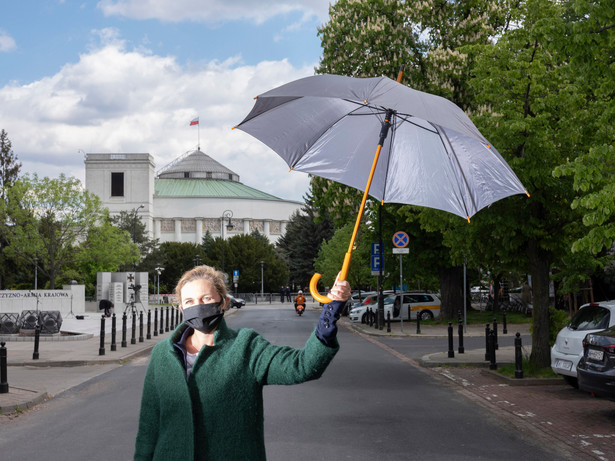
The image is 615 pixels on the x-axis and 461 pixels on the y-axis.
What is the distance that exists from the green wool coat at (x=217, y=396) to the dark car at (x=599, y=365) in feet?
24.1

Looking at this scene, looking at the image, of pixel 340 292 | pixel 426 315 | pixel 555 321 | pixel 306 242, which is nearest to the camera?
pixel 340 292

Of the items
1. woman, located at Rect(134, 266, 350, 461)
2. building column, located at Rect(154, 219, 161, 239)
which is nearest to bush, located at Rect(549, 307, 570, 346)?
woman, located at Rect(134, 266, 350, 461)

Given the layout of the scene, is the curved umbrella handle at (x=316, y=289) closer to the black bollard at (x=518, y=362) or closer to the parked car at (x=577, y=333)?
the parked car at (x=577, y=333)

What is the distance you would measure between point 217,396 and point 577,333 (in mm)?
9992

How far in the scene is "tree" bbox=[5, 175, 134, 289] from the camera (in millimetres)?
55906

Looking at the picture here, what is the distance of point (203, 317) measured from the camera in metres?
3.30

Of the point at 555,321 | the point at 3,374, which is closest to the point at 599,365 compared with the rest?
the point at 555,321

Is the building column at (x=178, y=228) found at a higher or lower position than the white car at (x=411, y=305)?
higher

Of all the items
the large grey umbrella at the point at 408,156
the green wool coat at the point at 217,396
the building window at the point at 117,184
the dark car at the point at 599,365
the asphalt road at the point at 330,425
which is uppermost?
the building window at the point at 117,184

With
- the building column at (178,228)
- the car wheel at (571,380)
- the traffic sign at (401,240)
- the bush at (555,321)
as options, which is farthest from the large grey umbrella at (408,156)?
the building column at (178,228)

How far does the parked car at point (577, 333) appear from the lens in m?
11.6

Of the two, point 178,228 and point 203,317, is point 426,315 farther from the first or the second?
point 178,228

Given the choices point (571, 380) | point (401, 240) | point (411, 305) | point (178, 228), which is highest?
point (178, 228)

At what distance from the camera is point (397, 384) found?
13.8 m
